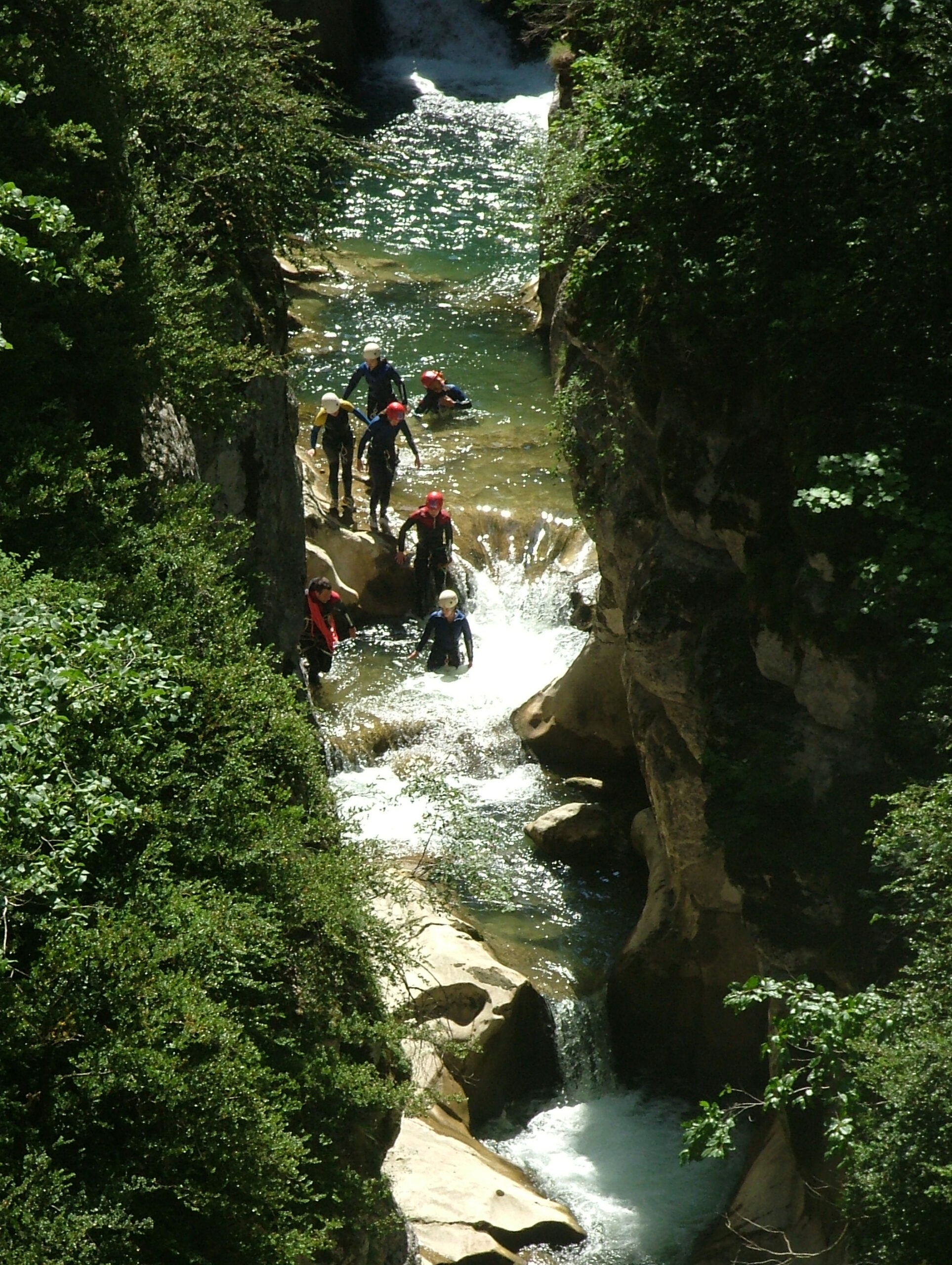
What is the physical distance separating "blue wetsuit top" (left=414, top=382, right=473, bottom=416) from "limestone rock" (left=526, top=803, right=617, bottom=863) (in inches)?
330

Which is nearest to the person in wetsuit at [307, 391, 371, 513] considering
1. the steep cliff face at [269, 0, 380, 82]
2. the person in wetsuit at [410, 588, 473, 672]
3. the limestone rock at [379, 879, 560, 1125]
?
the person in wetsuit at [410, 588, 473, 672]

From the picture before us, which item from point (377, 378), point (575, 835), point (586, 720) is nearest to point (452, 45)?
point (377, 378)

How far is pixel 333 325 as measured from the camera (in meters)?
22.1

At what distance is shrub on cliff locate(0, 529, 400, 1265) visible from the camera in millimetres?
4797

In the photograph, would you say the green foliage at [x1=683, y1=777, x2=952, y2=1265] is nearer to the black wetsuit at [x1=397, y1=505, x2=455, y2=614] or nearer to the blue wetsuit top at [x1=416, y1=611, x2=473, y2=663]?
the blue wetsuit top at [x1=416, y1=611, x2=473, y2=663]

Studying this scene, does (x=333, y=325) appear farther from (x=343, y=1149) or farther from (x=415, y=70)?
(x=343, y=1149)

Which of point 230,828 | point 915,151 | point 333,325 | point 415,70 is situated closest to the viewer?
point 230,828

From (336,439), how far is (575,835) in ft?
20.9

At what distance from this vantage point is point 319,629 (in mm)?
13016

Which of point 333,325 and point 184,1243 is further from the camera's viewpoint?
point 333,325

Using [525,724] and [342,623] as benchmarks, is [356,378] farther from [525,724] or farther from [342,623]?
[525,724]

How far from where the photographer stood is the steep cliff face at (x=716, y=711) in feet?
28.6

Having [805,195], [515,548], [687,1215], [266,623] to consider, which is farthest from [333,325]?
[687,1215]

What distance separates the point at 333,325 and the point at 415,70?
15.5m
